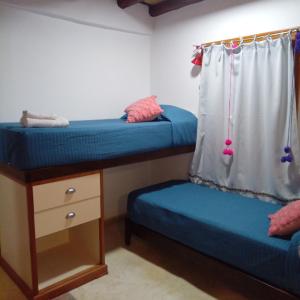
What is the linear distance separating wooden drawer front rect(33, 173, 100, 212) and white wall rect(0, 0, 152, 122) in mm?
861

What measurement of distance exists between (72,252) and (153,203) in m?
0.80

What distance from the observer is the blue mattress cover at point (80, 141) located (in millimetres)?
1769

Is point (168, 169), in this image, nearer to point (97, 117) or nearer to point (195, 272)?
point (97, 117)

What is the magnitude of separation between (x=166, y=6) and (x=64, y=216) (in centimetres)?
232

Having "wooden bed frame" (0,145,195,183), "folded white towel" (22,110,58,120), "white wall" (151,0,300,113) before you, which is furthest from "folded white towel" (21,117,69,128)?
"white wall" (151,0,300,113)

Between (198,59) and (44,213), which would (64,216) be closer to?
(44,213)

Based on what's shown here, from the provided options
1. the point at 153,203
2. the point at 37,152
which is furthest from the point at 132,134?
the point at 37,152

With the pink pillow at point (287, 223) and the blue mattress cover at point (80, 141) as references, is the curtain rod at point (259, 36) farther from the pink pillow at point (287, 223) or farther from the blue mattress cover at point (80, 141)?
the pink pillow at point (287, 223)

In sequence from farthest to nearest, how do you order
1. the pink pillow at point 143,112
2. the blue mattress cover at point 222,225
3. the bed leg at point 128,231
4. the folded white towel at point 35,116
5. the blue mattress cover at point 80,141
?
the bed leg at point 128,231 → the pink pillow at point 143,112 → the folded white towel at point 35,116 → the blue mattress cover at point 80,141 → the blue mattress cover at point 222,225

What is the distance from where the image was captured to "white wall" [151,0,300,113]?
2.35 metres

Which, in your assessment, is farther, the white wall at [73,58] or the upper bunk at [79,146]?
the white wall at [73,58]

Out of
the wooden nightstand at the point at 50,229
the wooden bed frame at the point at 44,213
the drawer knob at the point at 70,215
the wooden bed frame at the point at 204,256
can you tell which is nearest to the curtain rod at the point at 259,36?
the wooden bed frame at the point at 44,213

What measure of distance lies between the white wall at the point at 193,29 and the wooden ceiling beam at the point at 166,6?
57 mm

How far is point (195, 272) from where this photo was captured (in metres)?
2.31
